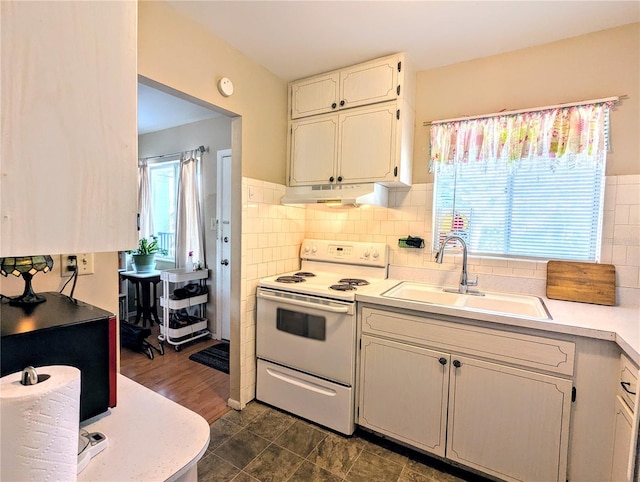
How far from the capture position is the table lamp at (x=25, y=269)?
971 millimetres

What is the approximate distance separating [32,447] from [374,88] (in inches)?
91.4

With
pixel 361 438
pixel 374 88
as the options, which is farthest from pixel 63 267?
pixel 374 88

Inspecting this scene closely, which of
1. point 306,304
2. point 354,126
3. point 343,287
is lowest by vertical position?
point 306,304

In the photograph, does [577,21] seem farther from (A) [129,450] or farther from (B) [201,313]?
(B) [201,313]

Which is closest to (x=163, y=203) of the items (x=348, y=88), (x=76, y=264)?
(x=348, y=88)

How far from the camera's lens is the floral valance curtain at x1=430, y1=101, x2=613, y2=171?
183 centimetres

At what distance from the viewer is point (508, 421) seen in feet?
5.22

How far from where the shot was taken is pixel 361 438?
2.02 meters

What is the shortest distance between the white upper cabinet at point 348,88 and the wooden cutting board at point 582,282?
59.1 inches

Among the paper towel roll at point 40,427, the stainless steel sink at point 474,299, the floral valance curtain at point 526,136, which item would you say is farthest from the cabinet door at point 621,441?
the paper towel roll at point 40,427

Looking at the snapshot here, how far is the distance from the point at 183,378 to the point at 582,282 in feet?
9.80

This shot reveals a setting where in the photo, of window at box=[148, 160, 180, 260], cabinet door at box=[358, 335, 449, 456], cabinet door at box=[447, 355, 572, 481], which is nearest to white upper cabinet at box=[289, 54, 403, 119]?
cabinet door at box=[358, 335, 449, 456]

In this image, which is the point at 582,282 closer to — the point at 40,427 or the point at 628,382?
→ the point at 628,382

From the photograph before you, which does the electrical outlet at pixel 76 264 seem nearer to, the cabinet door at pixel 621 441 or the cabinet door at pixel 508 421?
the cabinet door at pixel 508 421
